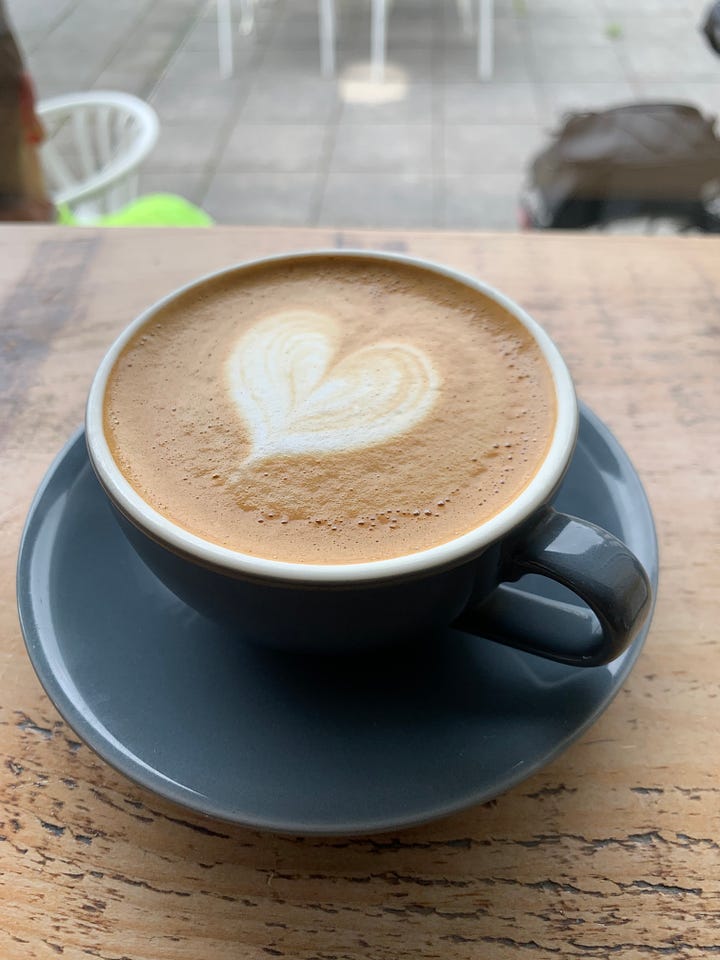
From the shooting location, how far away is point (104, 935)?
0.40 meters

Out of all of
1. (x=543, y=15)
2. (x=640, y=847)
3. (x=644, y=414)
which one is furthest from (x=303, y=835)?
(x=543, y=15)

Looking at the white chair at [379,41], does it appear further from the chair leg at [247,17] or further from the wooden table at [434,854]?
the wooden table at [434,854]

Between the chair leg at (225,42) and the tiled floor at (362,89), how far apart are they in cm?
3

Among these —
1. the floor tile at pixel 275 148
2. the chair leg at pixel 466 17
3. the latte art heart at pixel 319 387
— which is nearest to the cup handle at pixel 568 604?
the latte art heart at pixel 319 387

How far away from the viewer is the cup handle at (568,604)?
1.32ft

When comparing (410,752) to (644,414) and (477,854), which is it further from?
(644,414)

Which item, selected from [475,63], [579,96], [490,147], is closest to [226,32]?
[475,63]

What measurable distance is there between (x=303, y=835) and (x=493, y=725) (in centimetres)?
11

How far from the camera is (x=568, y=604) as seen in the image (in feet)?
1.55

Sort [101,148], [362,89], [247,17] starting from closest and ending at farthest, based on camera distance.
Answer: [101,148], [362,89], [247,17]

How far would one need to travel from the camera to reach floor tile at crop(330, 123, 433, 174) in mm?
2211

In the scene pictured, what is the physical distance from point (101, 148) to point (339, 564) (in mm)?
1629

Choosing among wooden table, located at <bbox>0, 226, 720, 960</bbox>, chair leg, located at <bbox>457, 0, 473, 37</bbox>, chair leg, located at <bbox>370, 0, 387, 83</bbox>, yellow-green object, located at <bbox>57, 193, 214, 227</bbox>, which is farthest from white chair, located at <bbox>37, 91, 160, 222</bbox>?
chair leg, located at <bbox>457, 0, 473, 37</bbox>

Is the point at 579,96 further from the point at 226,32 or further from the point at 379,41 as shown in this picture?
the point at 226,32
